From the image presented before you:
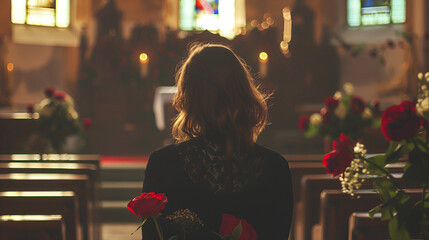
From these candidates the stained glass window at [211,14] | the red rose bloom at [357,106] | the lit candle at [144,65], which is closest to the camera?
the red rose bloom at [357,106]

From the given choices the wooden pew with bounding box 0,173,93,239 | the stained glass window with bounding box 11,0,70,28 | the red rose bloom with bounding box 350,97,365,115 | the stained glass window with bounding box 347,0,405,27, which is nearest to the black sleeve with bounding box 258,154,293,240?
the wooden pew with bounding box 0,173,93,239

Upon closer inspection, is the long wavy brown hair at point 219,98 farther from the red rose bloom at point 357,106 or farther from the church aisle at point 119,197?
the church aisle at point 119,197

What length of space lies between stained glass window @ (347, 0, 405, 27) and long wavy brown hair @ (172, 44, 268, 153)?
989cm

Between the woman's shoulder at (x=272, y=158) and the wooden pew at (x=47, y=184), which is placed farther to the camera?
the wooden pew at (x=47, y=184)

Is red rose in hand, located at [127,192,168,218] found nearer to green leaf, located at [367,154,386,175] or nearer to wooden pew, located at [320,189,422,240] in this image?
green leaf, located at [367,154,386,175]

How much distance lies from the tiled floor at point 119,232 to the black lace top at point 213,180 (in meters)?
3.98

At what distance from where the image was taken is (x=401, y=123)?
151 cm

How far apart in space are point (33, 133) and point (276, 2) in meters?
6.56

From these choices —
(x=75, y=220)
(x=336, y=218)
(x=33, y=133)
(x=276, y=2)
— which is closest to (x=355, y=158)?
(x=336, y=218)

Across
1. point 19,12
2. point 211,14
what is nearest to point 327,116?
point 211,14

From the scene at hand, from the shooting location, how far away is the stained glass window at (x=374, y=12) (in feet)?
35.9

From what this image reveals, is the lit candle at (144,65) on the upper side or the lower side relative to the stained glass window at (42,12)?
lower

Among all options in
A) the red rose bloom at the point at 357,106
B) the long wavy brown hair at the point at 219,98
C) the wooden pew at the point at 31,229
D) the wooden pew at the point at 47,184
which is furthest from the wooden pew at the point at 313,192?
the long wavy brown hair at the point at 219,98

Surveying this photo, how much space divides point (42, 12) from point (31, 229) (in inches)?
370
